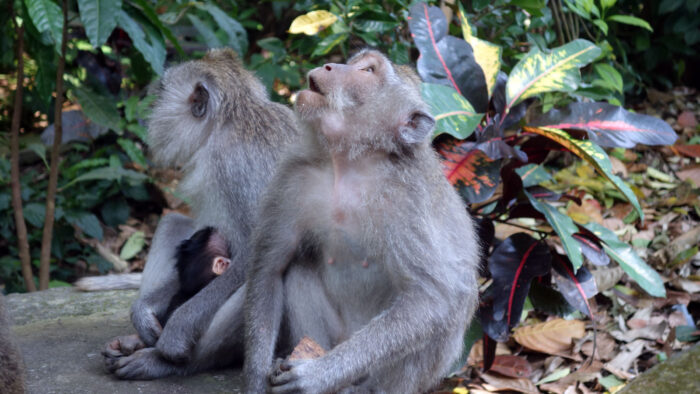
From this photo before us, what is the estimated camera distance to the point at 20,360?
2.81m

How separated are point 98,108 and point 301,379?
343 cm

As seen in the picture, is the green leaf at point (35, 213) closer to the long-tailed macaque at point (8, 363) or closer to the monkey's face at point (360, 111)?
the long-tailed macaque at point (8, 363)

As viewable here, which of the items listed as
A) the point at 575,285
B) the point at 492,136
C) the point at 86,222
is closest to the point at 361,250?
the point at 492,136

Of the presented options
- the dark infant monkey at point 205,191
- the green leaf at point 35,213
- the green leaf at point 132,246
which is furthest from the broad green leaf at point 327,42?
the green leaf at point 132,246

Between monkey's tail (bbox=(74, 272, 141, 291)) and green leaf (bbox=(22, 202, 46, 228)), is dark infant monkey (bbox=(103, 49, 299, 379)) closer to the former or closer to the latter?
monkey's tail (bbox=(74, 272, 141, 291))

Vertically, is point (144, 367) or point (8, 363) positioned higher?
point (8, 363)

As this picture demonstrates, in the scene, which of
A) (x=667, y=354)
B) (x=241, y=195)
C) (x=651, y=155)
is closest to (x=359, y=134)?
(x=241, y=195)

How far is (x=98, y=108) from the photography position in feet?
17.9

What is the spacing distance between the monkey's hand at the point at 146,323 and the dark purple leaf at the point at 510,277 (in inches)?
73.5

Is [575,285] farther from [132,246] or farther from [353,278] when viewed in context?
[132,246]

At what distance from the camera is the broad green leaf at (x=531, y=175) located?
15.1 feet

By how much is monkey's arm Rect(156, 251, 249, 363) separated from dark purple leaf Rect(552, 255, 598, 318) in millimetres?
1985

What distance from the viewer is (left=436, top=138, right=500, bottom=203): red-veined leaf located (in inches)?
161

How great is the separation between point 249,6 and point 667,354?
626 centimetres
